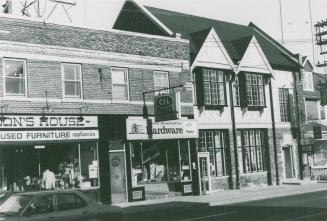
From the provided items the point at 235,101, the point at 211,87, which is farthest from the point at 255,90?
the point at 211,87

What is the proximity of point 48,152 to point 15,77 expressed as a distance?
3443mm

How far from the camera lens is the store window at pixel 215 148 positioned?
92.2ft

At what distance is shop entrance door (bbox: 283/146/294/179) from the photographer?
110ft

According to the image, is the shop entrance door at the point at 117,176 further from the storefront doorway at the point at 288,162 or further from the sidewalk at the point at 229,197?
the storefront doorway at the point at 288,162

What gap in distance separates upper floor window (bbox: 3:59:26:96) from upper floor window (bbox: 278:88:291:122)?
19232mm

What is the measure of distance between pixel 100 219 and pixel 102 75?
12.0m

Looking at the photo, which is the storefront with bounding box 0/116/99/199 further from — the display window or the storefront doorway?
the storefront doorway

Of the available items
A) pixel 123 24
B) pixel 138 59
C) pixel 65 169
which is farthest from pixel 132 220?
pixel 123 24

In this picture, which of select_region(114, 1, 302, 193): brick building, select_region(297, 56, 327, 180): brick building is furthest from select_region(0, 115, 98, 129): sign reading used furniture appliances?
select_region(297, 56, 327, 180): brick building

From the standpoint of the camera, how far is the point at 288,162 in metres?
33.7

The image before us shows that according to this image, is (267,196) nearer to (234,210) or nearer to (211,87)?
(234,210)

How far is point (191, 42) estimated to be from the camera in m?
28.9

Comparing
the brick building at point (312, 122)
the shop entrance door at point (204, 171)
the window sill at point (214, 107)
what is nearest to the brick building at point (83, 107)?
the shop entrance door at point (204, 171)

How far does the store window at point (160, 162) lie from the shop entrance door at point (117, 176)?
1.96 ft
